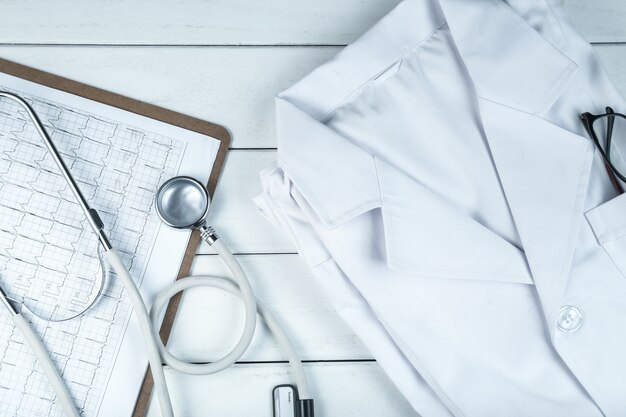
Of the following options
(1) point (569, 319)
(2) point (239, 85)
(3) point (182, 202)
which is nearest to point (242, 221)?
(3) point (182, 202)

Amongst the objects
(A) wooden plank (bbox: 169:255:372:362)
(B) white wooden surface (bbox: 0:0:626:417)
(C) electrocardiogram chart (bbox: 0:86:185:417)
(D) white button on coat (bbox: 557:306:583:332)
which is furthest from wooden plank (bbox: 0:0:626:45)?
(D) white button on coat (bbox: 557:306:583:332)

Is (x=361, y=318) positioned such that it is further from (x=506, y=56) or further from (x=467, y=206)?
(x=506, y=56)

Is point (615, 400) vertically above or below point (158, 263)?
below

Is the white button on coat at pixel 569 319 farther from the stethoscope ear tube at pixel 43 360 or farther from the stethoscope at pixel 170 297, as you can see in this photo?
the stethoscope ear tube at pixel 43 360

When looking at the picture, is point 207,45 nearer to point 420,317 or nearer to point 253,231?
point 253,231

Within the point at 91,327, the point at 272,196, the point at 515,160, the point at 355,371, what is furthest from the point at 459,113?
the point at 91,327

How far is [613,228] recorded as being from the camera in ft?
2.66

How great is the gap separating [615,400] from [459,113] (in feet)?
1.25

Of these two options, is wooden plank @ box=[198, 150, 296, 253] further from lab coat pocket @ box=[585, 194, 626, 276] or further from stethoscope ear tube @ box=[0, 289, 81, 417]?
lab coat pocket @ box=[585, 194, 626, 276]

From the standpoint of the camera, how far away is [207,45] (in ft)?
3.20

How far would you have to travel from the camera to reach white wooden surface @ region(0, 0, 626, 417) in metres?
0.92

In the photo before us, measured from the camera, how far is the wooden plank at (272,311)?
919mm

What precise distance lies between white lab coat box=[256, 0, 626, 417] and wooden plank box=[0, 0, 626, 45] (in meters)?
0.15

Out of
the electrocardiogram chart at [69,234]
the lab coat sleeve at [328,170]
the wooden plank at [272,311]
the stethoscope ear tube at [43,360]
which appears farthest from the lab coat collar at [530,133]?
the stethoscope ear tube at [43,360]
